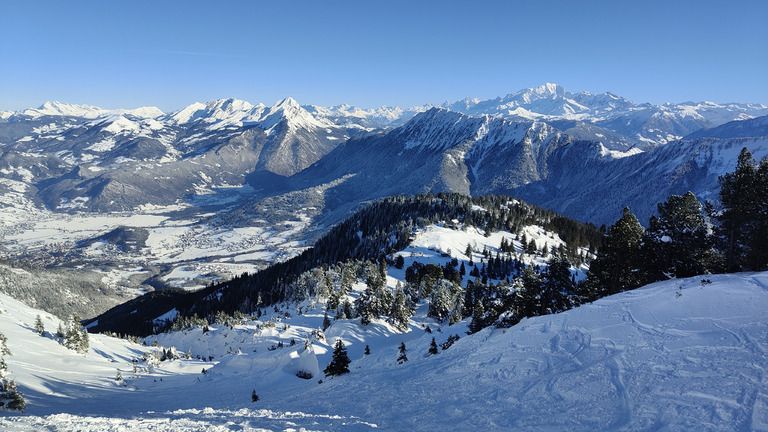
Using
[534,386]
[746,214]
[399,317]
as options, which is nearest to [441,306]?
[399,317]

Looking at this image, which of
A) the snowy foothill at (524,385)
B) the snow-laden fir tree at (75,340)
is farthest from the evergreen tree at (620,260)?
the snow-laden fir tree at (75,340)

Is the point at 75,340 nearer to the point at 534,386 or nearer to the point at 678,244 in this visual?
the point at 534,386

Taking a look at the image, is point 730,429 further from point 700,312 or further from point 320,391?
point 320,391

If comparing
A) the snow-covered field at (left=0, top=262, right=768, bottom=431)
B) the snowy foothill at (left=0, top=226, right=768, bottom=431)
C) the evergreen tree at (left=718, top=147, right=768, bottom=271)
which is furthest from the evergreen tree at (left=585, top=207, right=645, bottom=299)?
the snow-covered field at (left=0, top=262, right=768, bottom=431)

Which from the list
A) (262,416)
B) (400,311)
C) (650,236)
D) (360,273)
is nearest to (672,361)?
(262,416)

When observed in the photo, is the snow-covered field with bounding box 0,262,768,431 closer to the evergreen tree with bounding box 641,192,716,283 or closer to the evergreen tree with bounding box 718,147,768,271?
the evergreen tree with bounding box 718,147,768,271
